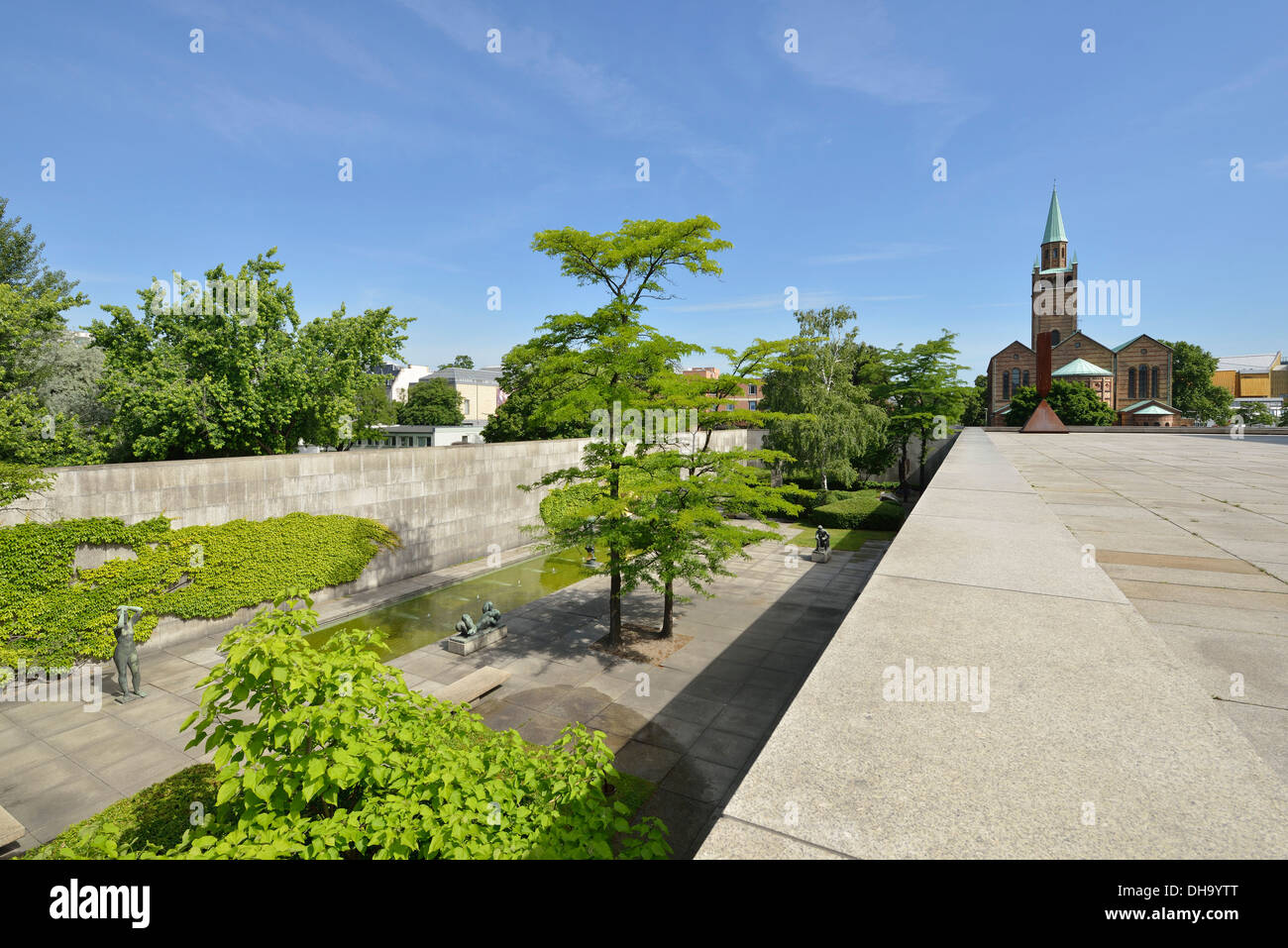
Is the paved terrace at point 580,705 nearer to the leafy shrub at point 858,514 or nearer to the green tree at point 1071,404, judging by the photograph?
the leafy shrub at point 858,514

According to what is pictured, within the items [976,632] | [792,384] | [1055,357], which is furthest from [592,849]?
[1055,357]

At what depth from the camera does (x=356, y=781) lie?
3275 millimetres

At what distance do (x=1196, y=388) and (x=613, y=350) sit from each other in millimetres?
101544

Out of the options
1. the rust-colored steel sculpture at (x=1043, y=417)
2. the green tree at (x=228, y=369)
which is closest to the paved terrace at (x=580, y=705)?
the green tree at (x=228, y=369)

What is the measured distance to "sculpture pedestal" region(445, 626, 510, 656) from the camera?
12.8 m

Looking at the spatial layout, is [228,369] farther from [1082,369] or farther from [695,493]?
[1082,369]

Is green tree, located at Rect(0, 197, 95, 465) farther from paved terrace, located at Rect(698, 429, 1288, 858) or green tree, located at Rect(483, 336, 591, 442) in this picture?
paved terrace, located at Rect(698, 429, 1288, 858)

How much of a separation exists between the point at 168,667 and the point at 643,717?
385 inches

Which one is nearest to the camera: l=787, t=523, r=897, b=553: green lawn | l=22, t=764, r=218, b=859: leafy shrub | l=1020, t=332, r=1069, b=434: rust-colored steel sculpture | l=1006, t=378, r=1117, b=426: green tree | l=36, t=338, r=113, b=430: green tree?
l=22, t=764, r=218, b=859: leafy shrub

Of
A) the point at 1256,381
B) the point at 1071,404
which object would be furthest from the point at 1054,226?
the point at 1256,381

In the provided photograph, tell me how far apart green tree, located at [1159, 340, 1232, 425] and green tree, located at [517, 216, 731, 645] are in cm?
9593

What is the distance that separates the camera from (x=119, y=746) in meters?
8.98

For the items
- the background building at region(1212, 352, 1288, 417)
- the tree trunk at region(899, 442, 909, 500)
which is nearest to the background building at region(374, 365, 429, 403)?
the tree trunk at region(899, 442, 909, 500)
